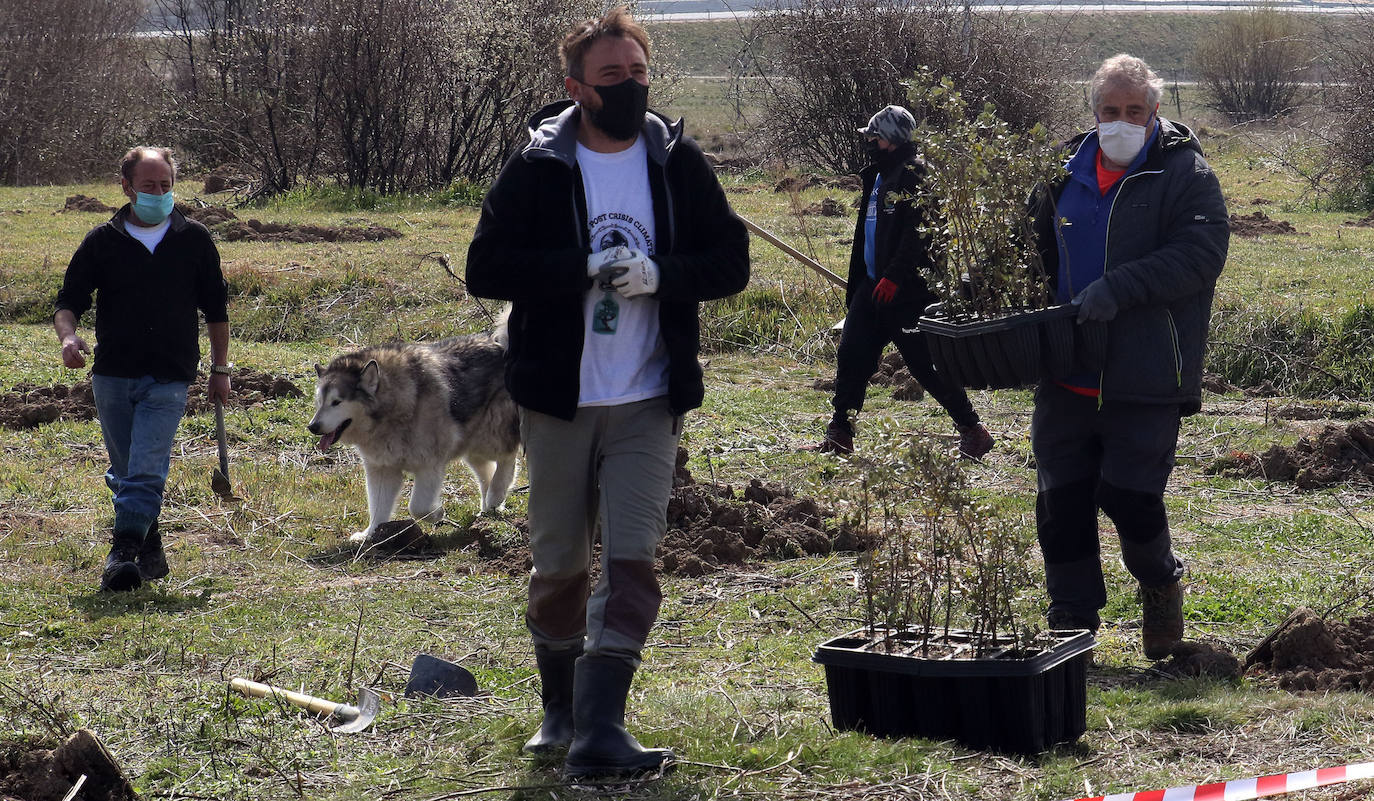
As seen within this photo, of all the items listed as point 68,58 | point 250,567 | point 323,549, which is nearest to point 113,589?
point 250,567

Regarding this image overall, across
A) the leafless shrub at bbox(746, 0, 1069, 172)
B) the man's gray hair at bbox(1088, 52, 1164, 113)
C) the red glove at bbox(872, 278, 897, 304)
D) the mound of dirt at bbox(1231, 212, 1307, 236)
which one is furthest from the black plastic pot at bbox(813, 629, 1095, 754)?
the leafless shrub at bbox(746, 0, 1069, 172)

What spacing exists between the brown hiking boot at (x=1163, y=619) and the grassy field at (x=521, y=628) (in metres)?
0.08

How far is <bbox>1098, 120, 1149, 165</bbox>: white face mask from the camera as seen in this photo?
15.9 ft

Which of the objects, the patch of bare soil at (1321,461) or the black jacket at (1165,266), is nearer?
the black jacket at (1165,266)

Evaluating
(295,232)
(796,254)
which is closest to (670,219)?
(796,254)

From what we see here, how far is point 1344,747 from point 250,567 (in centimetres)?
528

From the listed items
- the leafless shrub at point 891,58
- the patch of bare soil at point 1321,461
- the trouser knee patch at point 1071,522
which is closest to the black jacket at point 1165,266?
the trouser knee patch at point 1071,522

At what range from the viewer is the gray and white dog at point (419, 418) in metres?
7.87

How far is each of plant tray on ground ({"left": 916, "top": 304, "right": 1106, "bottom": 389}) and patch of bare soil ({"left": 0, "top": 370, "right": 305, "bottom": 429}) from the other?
7.09 m

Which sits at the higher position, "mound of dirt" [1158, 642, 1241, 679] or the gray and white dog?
the gray and white dog

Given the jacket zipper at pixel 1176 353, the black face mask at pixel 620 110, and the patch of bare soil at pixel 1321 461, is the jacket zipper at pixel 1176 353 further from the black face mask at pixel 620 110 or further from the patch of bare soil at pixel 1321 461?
the patch of bare soil at pixel 1321 461

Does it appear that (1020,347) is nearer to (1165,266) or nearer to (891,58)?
(1165,266)

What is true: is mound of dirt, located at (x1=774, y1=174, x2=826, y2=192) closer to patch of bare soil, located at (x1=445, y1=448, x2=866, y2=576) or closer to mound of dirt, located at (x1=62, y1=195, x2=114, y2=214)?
mound of dirt, located at (x1=62, y1=195, x2=114, y2=214)

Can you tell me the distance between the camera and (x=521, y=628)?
5.98 meters
